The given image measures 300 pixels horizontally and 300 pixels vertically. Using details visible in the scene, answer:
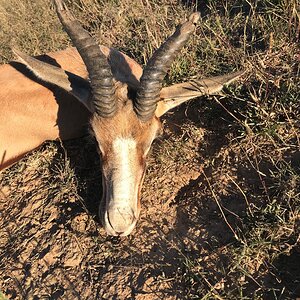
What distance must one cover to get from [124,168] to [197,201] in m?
1.19

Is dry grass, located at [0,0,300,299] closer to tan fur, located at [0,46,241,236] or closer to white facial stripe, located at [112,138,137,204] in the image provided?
tan fur, located at [0,46,241,236]

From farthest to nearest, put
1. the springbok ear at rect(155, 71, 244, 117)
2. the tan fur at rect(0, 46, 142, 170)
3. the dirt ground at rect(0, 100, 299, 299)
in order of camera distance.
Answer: the tan fur at rect(0, 46, 142, 170), the springbok ear at rect(155, 71, 244, 117), the dirt ground at rect(0, 100, 299, 299)

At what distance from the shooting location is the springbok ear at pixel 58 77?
5.38 m

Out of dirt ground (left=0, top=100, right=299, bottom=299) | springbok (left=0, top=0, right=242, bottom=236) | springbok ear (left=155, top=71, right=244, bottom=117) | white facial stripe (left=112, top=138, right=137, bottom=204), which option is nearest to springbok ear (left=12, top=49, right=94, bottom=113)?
springbok (left=0, top=0, right=242, bottom=236)

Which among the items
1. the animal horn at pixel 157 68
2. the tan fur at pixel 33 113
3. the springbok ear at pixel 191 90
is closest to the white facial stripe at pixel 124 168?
the animal horn at pixel 157 68

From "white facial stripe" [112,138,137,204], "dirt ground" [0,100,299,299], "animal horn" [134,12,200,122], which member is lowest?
"dirt ground" [0,100,299,299]

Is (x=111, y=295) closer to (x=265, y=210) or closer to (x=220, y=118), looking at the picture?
(x=265, y=210)

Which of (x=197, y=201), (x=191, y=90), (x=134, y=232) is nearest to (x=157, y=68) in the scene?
(x=191, y=90)

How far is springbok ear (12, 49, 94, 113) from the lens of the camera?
538 cm

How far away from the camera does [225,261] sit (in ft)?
15.3

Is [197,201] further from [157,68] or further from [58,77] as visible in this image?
[58,77]

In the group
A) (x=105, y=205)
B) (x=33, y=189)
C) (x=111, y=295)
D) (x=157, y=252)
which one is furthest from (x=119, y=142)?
(x=33, y=189)

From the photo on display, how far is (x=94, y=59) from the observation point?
15.6ft

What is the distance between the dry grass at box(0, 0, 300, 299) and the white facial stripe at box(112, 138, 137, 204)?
77 centimetres
